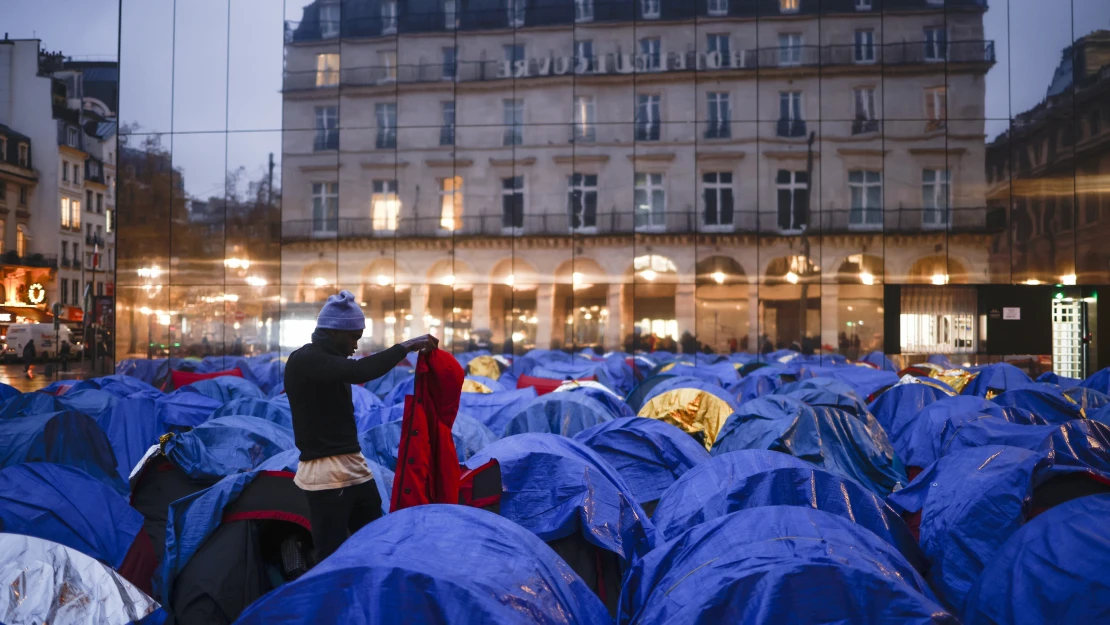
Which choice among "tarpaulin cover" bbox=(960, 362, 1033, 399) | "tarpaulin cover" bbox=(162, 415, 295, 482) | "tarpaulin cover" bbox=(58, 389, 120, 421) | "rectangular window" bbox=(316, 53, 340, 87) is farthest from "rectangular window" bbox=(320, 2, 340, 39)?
"tarpaulin cover" bbox=(162, 415, 295, 482)

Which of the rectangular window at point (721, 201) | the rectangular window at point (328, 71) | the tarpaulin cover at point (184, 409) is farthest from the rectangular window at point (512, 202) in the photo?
the tarpaulin cover at point (184, 409)

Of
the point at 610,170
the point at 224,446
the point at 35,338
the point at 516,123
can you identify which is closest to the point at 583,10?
the point at 516,123

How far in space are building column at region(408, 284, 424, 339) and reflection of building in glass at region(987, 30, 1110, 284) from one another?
1436cm

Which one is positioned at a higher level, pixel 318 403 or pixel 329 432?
pixel 318 403

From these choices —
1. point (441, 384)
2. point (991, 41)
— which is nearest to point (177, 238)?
point (991, 41)

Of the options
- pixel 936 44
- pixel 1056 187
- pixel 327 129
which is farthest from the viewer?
pixel 327 129

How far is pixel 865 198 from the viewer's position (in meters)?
24.5

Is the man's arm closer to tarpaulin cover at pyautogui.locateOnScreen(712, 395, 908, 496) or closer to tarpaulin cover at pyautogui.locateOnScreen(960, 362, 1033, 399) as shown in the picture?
tarpaulin cover at pyautogui.locateOnScreen(712, 395, 908, 496)

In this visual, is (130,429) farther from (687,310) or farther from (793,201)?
(793,201)

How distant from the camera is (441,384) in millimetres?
4871

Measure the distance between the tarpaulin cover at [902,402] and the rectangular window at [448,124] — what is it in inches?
597

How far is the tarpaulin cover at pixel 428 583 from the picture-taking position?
309 cm

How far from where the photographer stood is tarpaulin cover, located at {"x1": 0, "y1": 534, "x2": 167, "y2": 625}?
499cm

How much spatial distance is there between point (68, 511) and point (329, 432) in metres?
2.78
